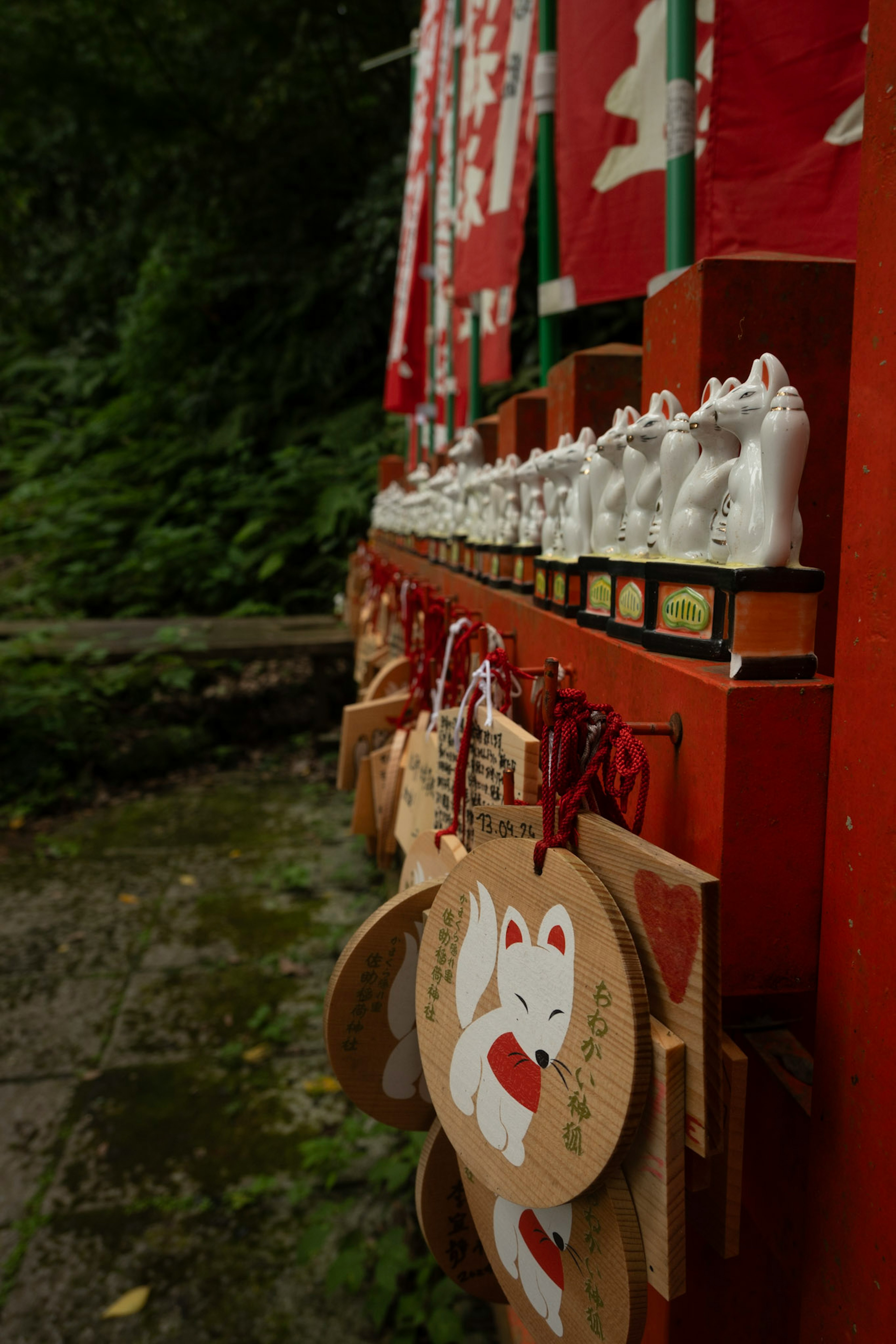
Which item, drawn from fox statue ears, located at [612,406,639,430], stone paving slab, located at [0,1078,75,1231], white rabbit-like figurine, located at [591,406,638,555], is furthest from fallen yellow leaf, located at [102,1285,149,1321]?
fox statue ears, located at [612,406,639,430]

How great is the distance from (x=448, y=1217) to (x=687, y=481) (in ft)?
2.53

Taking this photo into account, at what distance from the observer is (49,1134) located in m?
2.45

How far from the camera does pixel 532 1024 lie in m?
0.65

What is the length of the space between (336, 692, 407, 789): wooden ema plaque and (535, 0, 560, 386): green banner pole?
2.56 ft

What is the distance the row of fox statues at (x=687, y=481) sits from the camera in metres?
0.67

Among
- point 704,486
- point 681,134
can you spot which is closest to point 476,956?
point 704,486

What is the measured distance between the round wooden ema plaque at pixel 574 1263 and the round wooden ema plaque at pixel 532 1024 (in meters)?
0.03

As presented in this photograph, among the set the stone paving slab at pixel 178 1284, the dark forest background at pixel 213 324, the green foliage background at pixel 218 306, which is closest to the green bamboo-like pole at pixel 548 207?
the stone paving slab at pixel 178 1284

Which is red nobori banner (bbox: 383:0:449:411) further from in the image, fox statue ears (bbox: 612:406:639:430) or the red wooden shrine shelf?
the red wooden shrine shelf

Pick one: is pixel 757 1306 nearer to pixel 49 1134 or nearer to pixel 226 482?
pixel 49 1134

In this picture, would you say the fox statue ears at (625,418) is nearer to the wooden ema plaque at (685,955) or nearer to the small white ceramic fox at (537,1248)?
the wooden ema plaque at (685,955)

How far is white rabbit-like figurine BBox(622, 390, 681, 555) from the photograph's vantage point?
0.82 meters

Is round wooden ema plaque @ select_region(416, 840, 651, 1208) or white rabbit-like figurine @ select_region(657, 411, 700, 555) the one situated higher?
white rabbit-like figurine @ select_region(657, 411, 700, 555)

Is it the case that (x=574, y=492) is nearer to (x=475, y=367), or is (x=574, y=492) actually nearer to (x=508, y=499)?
(x=508, y=499)
